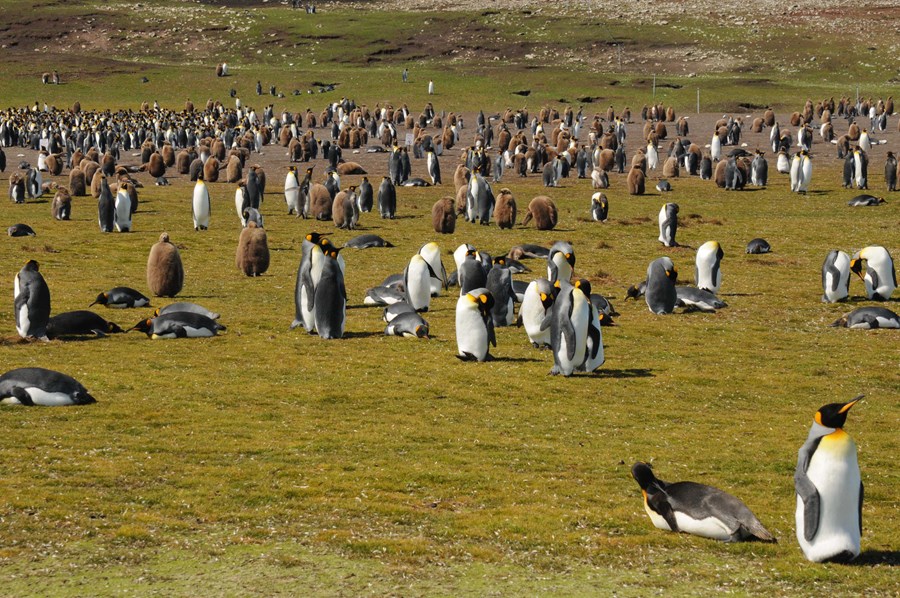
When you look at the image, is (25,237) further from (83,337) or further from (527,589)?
(527,589)

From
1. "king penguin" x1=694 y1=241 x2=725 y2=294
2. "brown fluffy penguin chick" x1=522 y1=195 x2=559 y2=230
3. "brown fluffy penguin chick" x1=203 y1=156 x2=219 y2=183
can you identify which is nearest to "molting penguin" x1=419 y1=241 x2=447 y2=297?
"king penguin" x1=694 y1=241 x2=725 y2=294

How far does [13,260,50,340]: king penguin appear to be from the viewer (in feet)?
50.2

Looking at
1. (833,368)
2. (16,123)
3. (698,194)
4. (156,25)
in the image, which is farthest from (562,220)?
(156,25)

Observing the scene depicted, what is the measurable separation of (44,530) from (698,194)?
31.9 meters

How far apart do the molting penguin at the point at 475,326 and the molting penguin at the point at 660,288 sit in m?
4.76

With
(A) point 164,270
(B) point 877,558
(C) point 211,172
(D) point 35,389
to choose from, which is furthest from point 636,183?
(B) point 877,558

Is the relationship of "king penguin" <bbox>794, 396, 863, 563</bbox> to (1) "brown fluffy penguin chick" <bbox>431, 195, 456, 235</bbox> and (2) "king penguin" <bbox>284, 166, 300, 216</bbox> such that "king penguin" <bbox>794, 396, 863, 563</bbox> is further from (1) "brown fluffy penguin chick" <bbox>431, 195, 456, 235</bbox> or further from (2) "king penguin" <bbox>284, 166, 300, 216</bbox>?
(2) "king penguin" <bbox>284, 166, 300, 216</bbox>

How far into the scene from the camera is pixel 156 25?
368ft

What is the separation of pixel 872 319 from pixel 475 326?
6759mm

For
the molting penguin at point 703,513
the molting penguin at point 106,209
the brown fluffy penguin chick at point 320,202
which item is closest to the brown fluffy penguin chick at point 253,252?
the molting penguin at point 106,209

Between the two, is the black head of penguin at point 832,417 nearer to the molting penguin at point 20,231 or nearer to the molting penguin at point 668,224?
the molting penguin at point 668,224

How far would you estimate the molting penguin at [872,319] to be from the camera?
58.9 ft

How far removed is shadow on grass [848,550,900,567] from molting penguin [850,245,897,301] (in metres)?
12.8

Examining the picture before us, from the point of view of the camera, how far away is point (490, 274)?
17.3 meters
